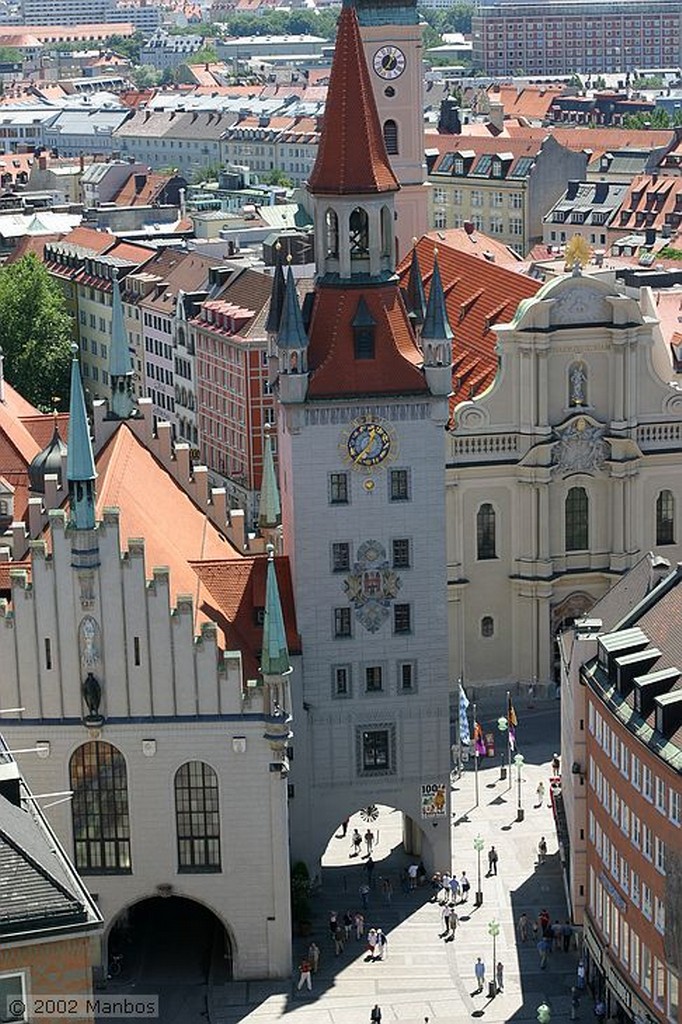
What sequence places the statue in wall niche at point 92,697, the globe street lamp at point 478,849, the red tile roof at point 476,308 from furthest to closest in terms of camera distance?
1. the red tile roof at point 476,308
2. the globe street lamp at point 478,849
3. the statue in wall niche at point 92,697

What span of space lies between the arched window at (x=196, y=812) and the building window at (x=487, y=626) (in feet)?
128

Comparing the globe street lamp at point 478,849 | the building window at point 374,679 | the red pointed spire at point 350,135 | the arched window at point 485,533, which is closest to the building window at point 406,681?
the building window at point 374,679

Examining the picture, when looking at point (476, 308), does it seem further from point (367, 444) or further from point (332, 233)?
point (367, 444)

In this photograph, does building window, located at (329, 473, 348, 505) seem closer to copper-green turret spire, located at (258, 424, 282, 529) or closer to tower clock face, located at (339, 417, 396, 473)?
tower clock face, located at (339, 417, 396, 473)

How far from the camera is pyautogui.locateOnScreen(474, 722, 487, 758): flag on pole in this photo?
377 ft

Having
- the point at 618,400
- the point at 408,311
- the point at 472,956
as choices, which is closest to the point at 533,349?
the point at 618,400

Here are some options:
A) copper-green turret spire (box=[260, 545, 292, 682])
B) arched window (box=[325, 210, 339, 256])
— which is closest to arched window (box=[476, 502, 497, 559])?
arched window (box=[325, 210, 339, 256])

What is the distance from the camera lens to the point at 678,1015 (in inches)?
3164

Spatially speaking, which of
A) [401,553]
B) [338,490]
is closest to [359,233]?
[338,490]

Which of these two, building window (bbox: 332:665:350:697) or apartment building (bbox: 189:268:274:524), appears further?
apartment building (bbox: 189:268:274:524)

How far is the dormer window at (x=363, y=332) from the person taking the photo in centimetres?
9781

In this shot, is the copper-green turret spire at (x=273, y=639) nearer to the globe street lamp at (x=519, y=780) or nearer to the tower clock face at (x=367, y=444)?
the tower clock face at (x=367, y=444)

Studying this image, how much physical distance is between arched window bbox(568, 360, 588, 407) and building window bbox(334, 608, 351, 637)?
96.1ft

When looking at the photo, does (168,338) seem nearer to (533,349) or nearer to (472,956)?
(533,349)
